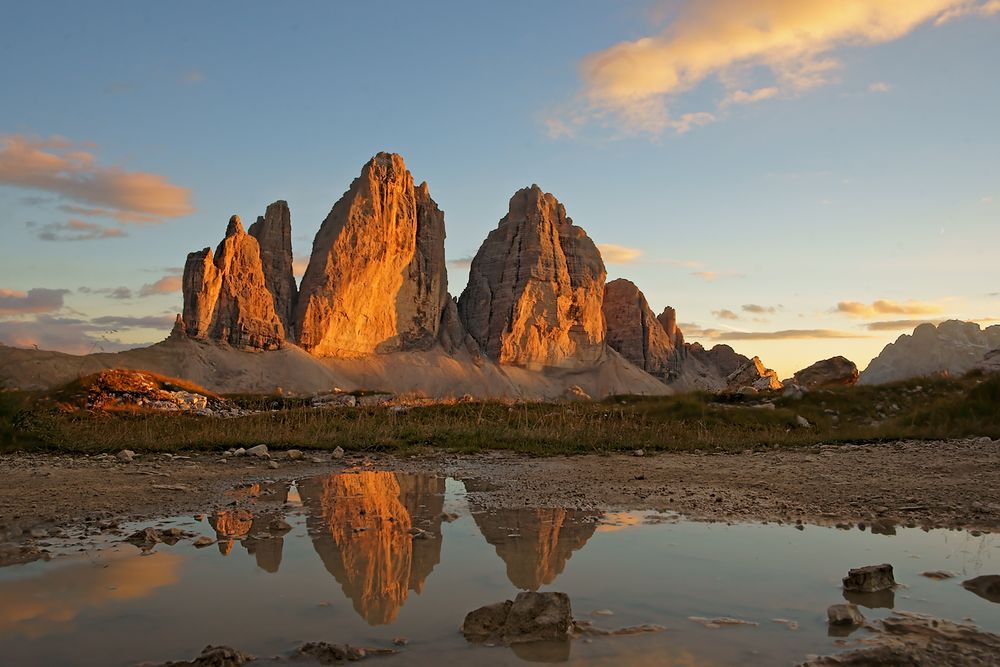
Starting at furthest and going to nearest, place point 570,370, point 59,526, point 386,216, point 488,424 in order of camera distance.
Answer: point 570,370
point 386,216
point 488,424
point 59,526

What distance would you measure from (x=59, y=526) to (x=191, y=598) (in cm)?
292

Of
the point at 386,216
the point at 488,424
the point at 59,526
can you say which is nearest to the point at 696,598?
the point at 59,526

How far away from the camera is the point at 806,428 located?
637 inches

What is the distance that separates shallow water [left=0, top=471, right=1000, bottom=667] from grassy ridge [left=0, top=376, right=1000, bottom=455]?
702cm

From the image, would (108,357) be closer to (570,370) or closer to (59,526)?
(570,370)

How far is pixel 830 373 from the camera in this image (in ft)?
111

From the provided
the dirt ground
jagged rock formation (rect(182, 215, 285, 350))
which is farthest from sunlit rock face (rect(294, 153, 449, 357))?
the dirt ground

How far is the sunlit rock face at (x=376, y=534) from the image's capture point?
13.7 ft

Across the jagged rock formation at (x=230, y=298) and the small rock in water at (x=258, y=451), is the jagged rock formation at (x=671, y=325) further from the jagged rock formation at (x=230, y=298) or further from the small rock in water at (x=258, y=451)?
the small rock in water at (x=258, y=451)

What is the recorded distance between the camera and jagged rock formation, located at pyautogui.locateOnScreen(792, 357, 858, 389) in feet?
109

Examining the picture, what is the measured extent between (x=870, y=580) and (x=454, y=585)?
2.35 m

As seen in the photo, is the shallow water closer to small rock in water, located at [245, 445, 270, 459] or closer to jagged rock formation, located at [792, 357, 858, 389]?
small rock in water, located at [245, 445, 270, 459]

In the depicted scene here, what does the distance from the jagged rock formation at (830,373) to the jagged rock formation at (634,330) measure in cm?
9390

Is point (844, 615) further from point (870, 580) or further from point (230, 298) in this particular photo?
point (230, 298)
